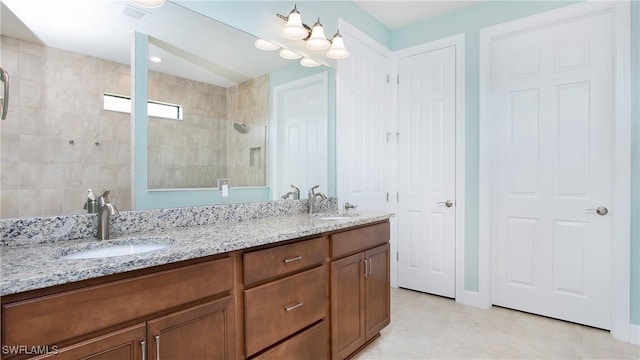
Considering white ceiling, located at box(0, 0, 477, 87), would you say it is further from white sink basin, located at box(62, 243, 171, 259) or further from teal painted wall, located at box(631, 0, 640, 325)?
teal painted wall, located at box(631, 0, 640, 325)

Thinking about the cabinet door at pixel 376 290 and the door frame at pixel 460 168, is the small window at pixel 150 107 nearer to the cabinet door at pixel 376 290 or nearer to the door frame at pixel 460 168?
the cabinet door at pixel 376 290

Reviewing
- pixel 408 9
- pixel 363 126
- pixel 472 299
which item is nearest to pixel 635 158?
pixel 472 299

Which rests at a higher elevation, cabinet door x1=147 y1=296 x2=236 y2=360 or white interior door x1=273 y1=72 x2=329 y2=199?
white interior door x1=273 y1=72 x2=329 y2=199

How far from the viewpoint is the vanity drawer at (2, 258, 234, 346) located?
80 centimetres

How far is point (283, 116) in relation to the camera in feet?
7.52

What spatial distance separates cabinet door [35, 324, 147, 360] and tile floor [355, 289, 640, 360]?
56.4 inches

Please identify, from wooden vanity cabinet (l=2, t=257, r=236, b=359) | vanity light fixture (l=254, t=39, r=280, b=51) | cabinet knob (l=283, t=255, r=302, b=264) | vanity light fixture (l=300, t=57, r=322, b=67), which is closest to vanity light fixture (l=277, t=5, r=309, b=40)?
vanity light fixture (l=254, t=39, r=280, b=51)

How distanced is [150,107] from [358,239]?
132 centimetres

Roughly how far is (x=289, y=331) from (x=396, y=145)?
A: 2.28 metres

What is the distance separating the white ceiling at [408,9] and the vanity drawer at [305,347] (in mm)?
2608

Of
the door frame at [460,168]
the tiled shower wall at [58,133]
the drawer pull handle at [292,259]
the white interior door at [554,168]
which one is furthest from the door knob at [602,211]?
the tiled shower wall at [58,133]

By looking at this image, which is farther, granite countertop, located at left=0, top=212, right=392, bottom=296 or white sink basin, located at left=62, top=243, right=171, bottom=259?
white sink basin, located at left=62, top=243, right=171, bottom=259

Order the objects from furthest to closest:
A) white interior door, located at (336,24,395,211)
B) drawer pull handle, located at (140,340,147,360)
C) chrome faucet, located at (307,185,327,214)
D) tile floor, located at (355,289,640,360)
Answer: white interior door, located at (336,24,395,211) → chrome faucet, located at (307,185,327,214) → tile floor, located at (355,289,640,360) → drawer pull handle, located at (140,340,147,360)

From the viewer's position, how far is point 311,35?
7.54 feet
